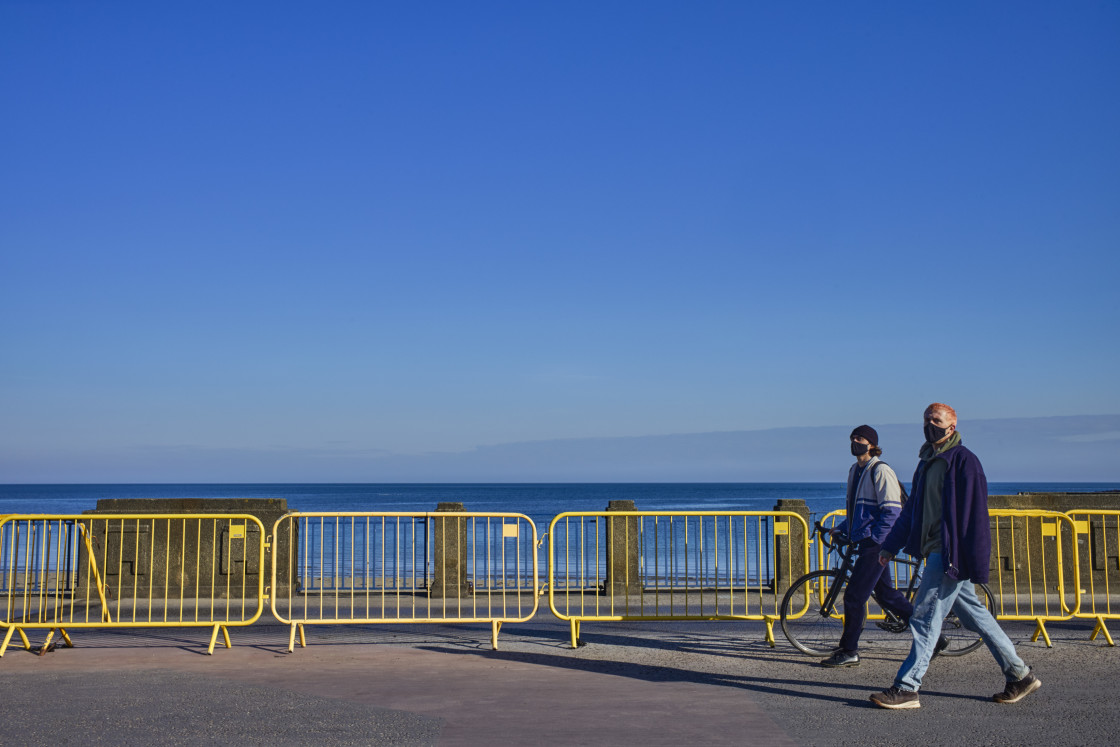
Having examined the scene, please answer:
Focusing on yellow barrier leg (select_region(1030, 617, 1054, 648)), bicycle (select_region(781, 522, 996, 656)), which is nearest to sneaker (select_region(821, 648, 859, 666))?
bicycle (select_region(781, 522, 996, 656))

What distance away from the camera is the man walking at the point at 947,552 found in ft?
21.4

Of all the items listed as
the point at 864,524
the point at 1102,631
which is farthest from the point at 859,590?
the point at 1102,631

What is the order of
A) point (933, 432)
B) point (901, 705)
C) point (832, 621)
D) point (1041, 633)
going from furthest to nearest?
point (1041, 633) → point (832, 621) → point (933, 432) → point (901, 705)

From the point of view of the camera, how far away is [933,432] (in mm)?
6781

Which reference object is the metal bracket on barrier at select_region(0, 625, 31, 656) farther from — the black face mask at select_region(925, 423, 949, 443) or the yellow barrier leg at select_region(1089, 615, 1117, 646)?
the yellow barrier leg at select_region(1089, 615, 1117, 646)

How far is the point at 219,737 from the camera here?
5801 mm

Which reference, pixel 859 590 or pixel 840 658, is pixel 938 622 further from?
pixel 840 658

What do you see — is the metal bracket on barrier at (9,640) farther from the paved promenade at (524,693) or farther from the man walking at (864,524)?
the man walking at (864,524)

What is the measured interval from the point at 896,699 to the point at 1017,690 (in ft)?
2.88

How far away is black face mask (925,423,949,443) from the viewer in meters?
6.76

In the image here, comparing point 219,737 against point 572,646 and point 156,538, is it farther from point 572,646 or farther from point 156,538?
point 156,538

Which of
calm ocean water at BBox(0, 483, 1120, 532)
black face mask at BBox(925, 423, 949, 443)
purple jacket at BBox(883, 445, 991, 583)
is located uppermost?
black face mask at BBox(925, 423, 949, 443)

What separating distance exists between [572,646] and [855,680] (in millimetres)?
2541

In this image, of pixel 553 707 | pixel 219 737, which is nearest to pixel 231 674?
pixel 219 737
